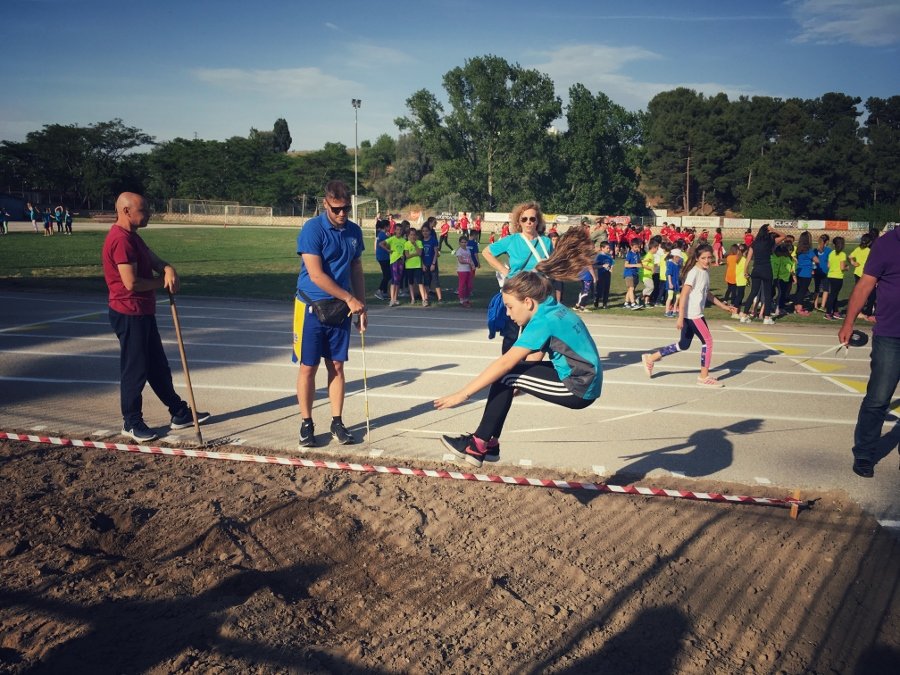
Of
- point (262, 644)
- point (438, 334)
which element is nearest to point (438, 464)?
point (262, 644)

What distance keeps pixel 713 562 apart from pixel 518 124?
70897 millimetres

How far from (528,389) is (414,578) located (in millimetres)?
1586

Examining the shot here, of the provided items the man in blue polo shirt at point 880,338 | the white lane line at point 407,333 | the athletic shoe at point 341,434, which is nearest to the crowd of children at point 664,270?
the white lane line at point 407,333

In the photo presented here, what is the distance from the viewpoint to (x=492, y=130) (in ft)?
234

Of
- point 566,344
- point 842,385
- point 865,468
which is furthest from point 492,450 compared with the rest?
point 842,385

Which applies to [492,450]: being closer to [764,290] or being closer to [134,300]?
[134,300]

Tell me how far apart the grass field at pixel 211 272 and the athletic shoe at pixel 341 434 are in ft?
34.6

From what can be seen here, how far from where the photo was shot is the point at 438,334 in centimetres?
1205

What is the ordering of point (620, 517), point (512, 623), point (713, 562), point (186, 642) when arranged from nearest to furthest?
point (186, 642) < point (512, 623) < point (713, 562) < point (620, 517)

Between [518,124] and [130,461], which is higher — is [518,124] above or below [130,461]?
above

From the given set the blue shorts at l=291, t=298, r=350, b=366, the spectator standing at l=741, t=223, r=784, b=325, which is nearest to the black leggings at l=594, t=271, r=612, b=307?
the spectator standing at l=741, t=223, r=784, b=325

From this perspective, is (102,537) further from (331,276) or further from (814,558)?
(814,558)

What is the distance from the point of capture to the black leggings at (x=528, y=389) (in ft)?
15.1

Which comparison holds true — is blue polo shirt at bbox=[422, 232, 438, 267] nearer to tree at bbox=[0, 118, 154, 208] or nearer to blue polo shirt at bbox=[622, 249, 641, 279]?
blue polo shirt at bbox=[622, 249, 641, 279]
